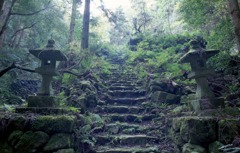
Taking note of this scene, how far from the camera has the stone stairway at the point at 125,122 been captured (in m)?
4.76

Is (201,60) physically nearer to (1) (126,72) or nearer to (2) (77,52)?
(2) (77,52)

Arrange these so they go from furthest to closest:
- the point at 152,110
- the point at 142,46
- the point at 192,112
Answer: the point at 142,46 < the point at 152,110 < the point at 192,112

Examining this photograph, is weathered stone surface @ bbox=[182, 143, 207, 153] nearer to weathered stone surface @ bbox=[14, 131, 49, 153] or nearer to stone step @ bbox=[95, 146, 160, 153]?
stone step @ bbox=[95, 146, 160, 153]

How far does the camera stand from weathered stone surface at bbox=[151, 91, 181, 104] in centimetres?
654

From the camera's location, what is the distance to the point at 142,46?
569 inches

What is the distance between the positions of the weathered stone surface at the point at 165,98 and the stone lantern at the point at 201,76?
6.60 feet

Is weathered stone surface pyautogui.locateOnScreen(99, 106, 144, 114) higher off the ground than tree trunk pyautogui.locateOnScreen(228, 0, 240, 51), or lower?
lower

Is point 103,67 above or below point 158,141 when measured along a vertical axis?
above

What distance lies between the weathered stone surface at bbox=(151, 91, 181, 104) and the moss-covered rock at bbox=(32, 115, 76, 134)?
3688mm

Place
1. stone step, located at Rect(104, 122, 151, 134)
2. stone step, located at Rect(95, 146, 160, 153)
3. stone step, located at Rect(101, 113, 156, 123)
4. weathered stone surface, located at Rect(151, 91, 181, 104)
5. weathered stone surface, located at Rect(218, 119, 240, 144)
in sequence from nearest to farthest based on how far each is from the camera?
weathered stone surface, located at Rect(218, 119, 240, 144) → stone step, located at Rect(95, 146, 160, 153) → stone step, located at Rect(104, 122, 151, 134) → stone step, located at Rect(101, 113, 156, 123) → weathered stone surface, located at Rect(151, 91, 181, 104)

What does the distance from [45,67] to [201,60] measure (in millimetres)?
3623

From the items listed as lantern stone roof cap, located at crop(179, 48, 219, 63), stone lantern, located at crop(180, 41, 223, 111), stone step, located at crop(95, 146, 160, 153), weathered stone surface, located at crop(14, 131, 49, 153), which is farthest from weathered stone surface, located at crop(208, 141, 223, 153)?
weathered stone surface, located at crop(14, 131, 49, 153)

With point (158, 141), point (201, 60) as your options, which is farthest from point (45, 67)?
point (201, 60)

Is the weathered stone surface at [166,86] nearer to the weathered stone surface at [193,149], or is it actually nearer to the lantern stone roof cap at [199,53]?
the lantern stone roof cap at [199,53]
